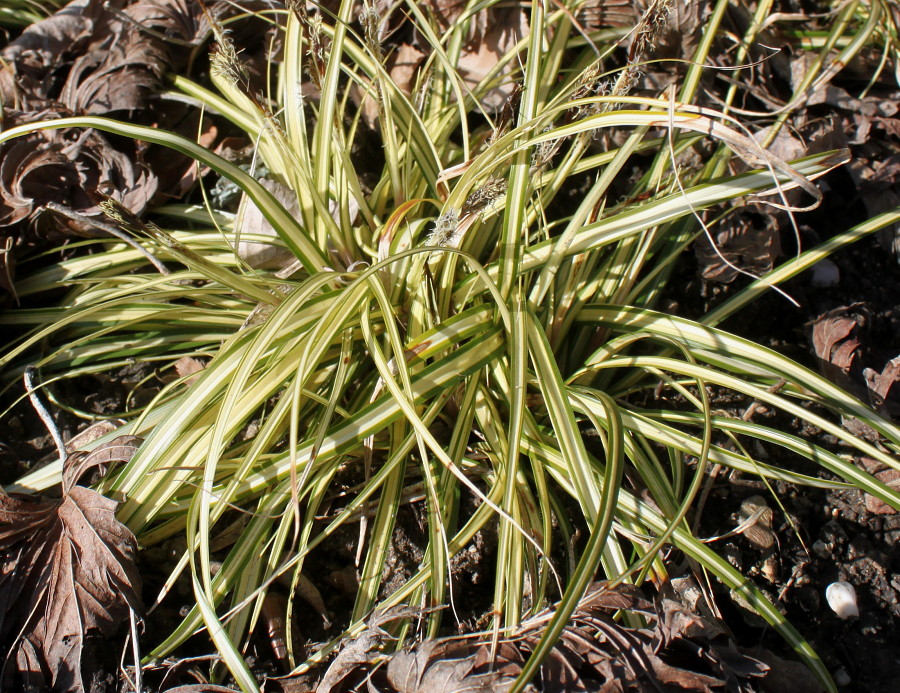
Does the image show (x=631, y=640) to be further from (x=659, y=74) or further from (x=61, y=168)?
(x=61, y=168)

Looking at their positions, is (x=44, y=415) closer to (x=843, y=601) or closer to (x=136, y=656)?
(x=136, y=656)

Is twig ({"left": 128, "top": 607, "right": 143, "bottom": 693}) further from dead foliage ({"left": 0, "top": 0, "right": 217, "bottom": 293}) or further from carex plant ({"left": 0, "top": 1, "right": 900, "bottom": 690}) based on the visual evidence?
dead foliage ({"left": 0, "top": 0, "right": 217, "bottom": 293})

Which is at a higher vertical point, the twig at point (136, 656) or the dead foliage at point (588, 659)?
the twig at point (136, 656)

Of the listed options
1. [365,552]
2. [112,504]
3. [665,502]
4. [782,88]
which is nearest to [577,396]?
[665,502]

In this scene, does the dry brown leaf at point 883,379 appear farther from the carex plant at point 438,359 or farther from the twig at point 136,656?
the twig at point 136,656

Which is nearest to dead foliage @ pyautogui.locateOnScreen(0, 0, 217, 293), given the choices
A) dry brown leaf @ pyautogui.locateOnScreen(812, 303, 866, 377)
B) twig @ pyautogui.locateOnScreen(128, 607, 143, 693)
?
twig @ pyautogui.locateOnScreen(128, 607, 143, 693)

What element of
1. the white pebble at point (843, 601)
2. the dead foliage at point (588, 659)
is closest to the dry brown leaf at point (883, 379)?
the white pebble at point (843, 601)
